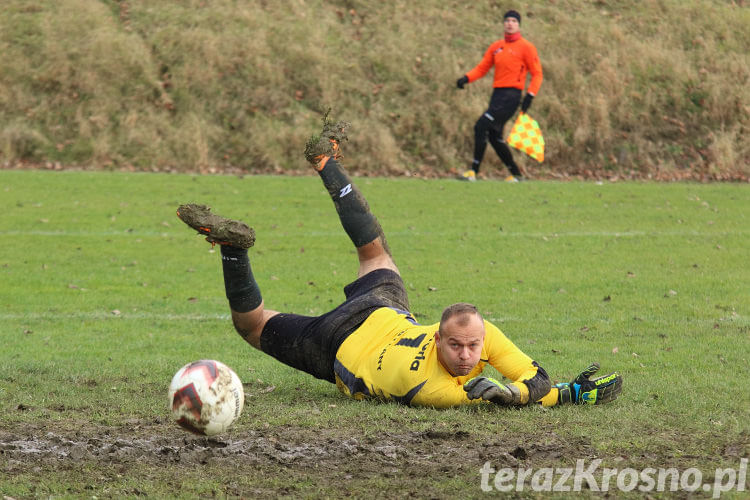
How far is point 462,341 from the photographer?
6.60m

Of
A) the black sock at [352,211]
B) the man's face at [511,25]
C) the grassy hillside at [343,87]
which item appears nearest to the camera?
the black sock at [352,211]

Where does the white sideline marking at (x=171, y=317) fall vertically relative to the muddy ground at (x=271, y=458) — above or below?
below

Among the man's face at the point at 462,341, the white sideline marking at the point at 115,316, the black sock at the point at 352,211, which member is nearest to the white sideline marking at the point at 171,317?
the white sideline marking at the point at 115,316

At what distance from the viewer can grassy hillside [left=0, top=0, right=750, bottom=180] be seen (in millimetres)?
23750

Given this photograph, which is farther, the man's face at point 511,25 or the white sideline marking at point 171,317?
the man's face at point 511,25

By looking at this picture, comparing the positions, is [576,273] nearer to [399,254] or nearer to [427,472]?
[399,254]

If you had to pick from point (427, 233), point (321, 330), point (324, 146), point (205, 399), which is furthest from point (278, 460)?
point (427, 233)

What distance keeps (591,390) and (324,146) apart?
350 cm

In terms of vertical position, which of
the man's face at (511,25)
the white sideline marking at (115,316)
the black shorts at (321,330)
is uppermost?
the man's face at (511,25)

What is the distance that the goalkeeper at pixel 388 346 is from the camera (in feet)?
22.0

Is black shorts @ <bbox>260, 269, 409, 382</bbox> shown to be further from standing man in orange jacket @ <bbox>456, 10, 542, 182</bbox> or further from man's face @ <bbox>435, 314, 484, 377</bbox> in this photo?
standing man in orange jacket @ <bbox>456, 10, 542, 182</bbox>

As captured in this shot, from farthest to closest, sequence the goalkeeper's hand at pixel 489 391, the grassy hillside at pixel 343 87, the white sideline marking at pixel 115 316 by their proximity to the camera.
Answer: the grassy hillside at pixel 343 87 < the white sideline marking at pixel 115 316 < the goalkeeper's hand at pixel 489 391

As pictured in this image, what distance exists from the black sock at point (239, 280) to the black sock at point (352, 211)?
1.24 metres

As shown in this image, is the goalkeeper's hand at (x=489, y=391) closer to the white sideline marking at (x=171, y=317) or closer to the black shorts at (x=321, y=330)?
the black shorts at (x=321, y=330)
